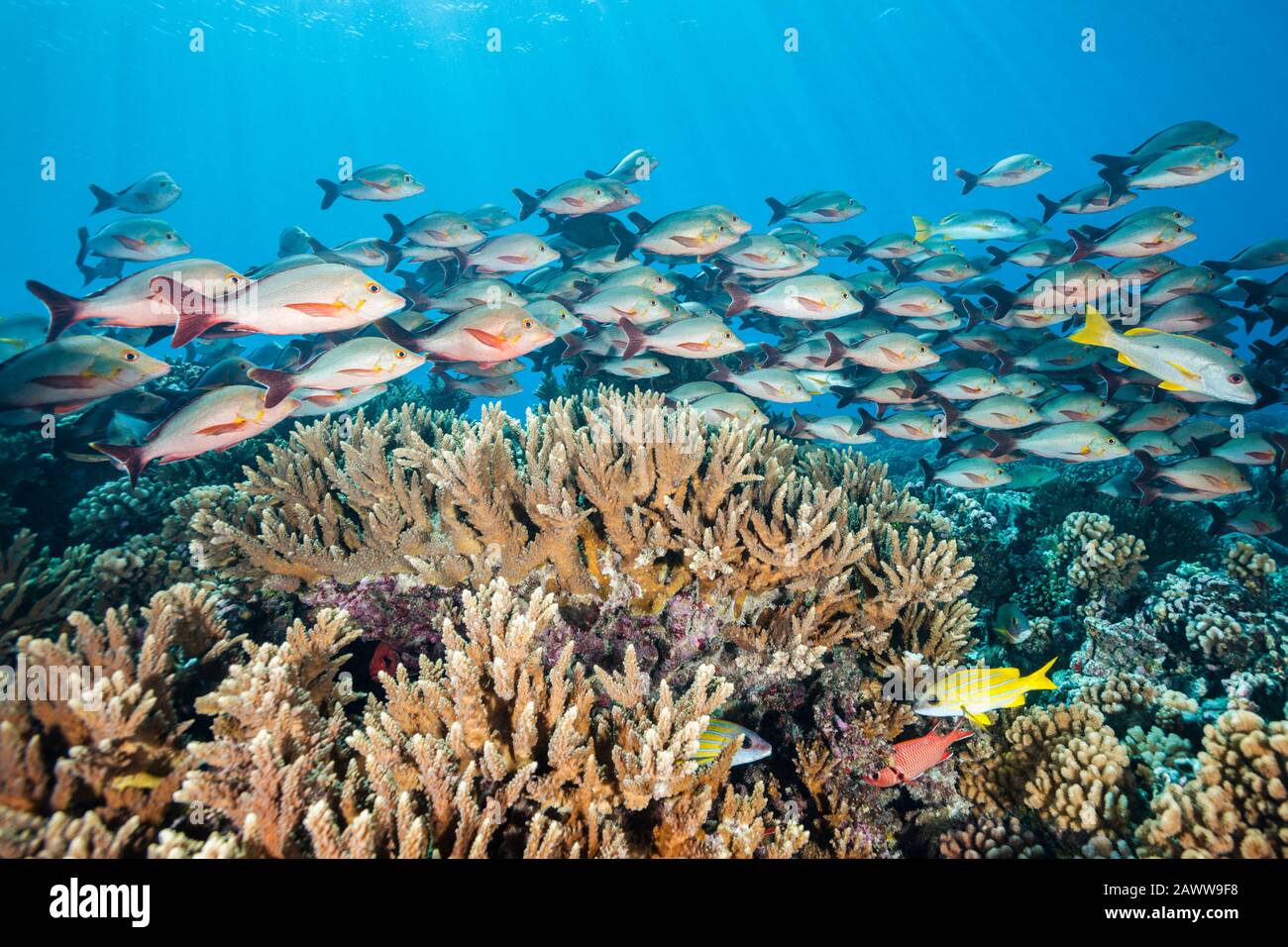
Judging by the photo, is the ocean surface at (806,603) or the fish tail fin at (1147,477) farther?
the fish tail fin at (1147,477)

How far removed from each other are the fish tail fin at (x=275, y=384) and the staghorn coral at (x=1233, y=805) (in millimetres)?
5383

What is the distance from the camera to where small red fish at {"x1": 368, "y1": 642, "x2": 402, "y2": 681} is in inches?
128

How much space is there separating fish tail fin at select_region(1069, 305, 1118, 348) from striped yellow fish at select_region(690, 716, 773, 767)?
4057 mm

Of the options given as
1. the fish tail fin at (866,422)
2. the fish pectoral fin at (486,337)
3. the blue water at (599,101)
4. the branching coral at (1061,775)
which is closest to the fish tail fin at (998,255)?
the fish tail fin at (866,422)

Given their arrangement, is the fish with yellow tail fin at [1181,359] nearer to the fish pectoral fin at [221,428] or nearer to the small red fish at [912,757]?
the small red fish at [912,757]

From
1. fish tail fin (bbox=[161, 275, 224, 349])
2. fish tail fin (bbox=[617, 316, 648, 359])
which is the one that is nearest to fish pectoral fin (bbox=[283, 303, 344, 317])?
fish tail fin (bbox=[161, 275, 224, 349])

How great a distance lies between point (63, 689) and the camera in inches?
86.6

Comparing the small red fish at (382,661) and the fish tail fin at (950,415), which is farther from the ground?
the fish tail fin at (950,415)

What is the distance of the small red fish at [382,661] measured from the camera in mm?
3248

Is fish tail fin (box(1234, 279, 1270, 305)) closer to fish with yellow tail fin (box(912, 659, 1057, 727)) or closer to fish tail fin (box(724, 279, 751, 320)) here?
fish tail fin (box(724, 279, 751, 320))

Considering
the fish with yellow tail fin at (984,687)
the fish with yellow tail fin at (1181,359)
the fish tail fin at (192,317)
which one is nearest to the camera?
the fish with yellow tail fin at (984,687)

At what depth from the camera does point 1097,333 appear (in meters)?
4.38

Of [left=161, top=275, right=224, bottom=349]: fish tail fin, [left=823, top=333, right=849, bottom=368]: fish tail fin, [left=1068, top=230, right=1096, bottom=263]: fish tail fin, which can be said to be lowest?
[left=161, top=275, right=224, bottom=349]: fish tail fin
